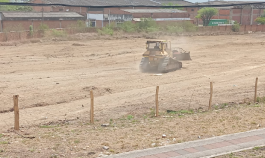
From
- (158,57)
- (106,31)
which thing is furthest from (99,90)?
(106,31)

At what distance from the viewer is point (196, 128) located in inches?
466

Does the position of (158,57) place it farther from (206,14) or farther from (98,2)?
(98,2)

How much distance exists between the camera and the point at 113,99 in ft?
56.4

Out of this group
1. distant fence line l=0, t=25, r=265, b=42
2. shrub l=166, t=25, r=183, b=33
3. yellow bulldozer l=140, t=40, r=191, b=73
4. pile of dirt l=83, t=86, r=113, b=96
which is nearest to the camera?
pile of dirt l=83, t=86, r=113, b=96

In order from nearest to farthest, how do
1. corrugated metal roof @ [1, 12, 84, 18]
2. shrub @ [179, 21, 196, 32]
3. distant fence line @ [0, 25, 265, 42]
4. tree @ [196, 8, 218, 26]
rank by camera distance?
distant fence line @ [0, 25, 265, 42], corrugated metal roof @ [1, 12, 84, 18], shrub @ [179, 21, 196, 32], tree @ [196, 8, 218, 26]

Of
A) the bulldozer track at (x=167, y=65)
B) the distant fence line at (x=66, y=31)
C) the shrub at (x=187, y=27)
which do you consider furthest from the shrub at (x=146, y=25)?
the bulldozer track at (x=167, y=65)

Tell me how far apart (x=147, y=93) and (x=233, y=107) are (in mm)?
4586

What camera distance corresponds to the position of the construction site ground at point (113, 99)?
10.5 meters

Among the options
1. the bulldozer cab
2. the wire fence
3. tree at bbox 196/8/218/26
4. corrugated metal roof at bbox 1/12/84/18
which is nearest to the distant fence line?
corrugated metal roof at bbox 1/12/84/18

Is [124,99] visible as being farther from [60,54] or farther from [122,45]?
[122,45]

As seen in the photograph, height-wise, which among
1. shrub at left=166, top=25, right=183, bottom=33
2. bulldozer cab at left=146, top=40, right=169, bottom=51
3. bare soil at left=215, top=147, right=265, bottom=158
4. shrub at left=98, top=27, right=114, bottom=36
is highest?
shrub at left=166, top=25, right=183, bottom=33

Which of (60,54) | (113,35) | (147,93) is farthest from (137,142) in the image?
(113,35)

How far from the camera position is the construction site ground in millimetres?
10540

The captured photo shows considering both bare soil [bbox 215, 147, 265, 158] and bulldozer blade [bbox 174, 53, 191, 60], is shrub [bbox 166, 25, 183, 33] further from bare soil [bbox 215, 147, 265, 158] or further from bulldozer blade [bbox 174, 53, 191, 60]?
bare soil [bbox 215, 147, 265, 158]
